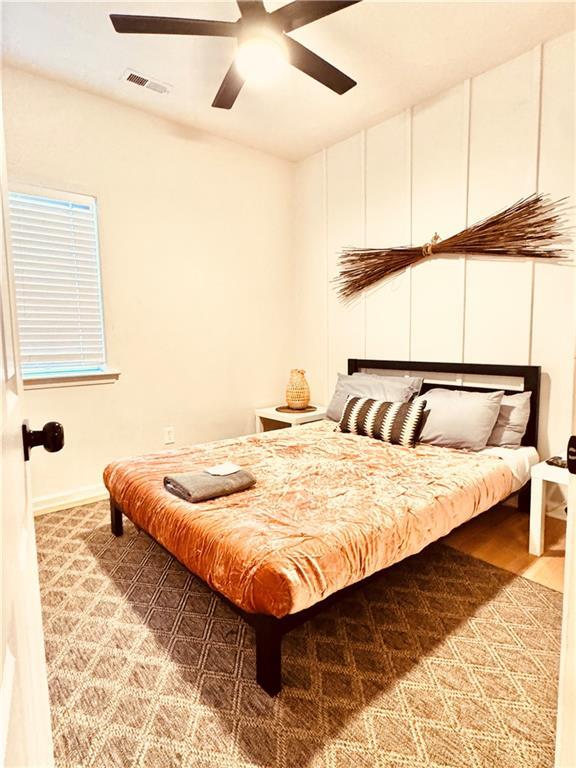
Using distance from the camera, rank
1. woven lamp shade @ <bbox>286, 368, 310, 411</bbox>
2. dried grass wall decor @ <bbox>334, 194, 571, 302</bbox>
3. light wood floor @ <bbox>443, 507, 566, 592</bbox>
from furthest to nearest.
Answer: woven lamp shade @ <bbox>286, 368, 310, 411</bbox>, dried grass wall decor @ <bbox>334, 194, 571, 302</bbox>, light wood floor @ <bbox>443, 507, 566, 592</bbox>

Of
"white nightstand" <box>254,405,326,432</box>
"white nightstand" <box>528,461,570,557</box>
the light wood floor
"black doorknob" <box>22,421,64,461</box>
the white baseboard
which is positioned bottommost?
the light wood floor

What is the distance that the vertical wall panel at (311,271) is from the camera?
4199mm

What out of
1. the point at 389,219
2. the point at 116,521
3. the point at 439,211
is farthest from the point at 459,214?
the point at 116,521

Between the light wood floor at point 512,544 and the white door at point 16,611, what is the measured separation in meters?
1.96

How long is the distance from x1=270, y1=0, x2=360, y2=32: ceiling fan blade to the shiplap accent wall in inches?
63.1

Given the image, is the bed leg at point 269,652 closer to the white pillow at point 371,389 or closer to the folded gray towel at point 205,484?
the folded gray towel at point 205,484

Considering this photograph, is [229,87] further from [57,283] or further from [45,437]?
[45,437]

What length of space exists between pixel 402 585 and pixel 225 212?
3.35 meters

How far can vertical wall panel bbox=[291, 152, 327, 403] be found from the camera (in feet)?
13.8

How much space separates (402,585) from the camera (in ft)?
6.93

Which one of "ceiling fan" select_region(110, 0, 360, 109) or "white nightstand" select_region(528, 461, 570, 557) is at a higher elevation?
"ceiling fan" select_region(110, 0, 360, 109)

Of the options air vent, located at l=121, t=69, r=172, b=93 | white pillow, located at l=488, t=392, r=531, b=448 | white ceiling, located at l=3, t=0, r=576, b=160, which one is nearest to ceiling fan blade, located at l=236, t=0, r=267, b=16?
white ceiling, located at l=3, t=0, r=576, b=160

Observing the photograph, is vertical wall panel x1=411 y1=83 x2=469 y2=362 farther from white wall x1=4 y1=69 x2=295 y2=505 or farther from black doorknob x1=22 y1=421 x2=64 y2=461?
black doorknob x1=22 y1=421 x2=64 y2=461

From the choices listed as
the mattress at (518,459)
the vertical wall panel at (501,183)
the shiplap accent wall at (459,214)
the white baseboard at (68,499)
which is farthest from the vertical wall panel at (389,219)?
the white baseboard at (68,499)
